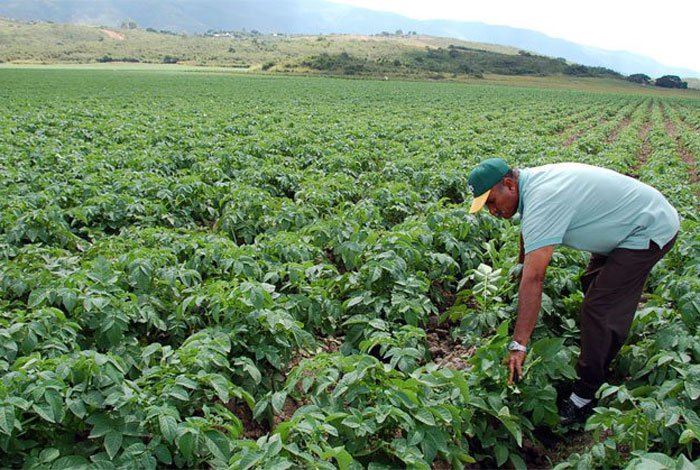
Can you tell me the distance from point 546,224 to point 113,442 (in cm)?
267

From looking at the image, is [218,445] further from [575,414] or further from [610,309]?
[610,309]

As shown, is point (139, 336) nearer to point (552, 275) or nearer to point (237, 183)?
point (552, 275)

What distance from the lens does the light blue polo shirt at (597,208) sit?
10.4ft

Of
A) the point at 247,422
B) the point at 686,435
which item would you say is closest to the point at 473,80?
the point at 247,422

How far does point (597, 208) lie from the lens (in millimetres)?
3266

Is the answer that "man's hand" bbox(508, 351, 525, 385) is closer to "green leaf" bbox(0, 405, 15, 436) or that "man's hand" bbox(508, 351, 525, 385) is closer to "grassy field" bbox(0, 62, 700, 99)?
"green leaf" bbox(0, 405, 15, 436)

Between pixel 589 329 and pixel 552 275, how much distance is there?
108 centimetres

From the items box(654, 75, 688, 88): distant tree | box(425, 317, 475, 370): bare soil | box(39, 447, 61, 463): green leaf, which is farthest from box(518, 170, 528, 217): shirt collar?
box(654, 75, 688, 88): distant tree

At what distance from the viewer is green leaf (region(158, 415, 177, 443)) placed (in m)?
2.54

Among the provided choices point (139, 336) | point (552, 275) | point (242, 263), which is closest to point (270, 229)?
point (242, 263)

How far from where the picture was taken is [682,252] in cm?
479

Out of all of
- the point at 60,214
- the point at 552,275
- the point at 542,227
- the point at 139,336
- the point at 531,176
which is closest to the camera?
the point at 542,227

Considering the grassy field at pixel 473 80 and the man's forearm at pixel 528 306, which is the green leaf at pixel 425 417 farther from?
the grassy field at pixel 473 80

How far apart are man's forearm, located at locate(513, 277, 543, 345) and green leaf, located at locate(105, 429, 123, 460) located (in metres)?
2.32
